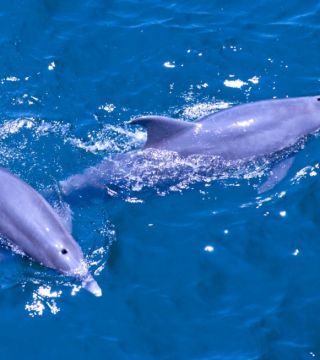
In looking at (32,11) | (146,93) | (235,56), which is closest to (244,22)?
(235,56)

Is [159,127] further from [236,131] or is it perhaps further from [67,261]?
[67,261]

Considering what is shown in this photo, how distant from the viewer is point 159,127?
1376cm

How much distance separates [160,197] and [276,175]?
2.28m

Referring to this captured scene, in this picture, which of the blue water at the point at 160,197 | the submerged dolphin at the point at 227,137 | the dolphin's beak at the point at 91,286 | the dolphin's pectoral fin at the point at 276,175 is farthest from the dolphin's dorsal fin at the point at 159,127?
the dolphin's beak at the point at 91,286

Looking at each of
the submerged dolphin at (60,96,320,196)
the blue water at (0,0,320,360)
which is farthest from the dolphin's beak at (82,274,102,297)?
the submerged dolphin at (60,96,320,196)

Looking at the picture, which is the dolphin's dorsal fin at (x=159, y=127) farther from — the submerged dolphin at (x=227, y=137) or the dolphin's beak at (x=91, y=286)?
the dolphin's beak at (x=91, y=286)

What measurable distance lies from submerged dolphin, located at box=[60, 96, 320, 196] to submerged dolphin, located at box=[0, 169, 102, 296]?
1.38 m

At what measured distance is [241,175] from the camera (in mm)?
14164

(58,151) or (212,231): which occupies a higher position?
(58,151)

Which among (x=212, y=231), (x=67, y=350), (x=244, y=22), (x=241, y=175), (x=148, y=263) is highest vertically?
(x=244, y=22)

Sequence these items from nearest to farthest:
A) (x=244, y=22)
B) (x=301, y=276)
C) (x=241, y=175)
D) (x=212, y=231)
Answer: (x=301, y=276)
(x=212, y=231)
(x=241, y=175)
(x=244, y=22)

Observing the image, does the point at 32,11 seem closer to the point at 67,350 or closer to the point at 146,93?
the point at 146,93

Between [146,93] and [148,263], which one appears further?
[146,93]

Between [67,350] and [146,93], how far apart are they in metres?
6.74
